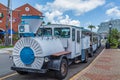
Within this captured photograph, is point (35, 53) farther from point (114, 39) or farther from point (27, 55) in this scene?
point (114, 39)

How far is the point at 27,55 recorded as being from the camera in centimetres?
983

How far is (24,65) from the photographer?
1002 centimetres

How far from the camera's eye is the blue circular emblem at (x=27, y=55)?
978cm

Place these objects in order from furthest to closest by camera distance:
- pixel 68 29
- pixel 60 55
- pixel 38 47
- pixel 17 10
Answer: pixel 17 10, pixel 68 29, pixel 60 55, pixel 38 47

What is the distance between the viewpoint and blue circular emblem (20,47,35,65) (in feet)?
32.1

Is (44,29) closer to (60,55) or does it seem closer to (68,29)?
(68,29)

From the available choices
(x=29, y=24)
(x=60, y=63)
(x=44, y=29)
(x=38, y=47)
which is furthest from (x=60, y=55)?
(x=44, y=29)

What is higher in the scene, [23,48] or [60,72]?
[23,48]

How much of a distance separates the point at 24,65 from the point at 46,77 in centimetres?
146

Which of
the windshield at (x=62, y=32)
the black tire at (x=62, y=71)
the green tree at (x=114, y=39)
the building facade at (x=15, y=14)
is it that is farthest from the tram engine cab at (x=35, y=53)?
the building facade at (x=15, y=14)

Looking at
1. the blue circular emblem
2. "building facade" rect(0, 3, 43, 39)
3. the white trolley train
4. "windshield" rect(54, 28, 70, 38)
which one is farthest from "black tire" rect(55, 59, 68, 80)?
"building facade" rect(0, 3, 43, 39)

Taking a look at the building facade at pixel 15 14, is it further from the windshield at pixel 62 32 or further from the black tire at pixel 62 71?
the black tire at pixel 62 71

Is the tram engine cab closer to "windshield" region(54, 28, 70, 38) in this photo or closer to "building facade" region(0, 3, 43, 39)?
"windshield" region(54, 28, 70, 38)

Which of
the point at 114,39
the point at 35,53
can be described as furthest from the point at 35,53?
the point at 114,39
